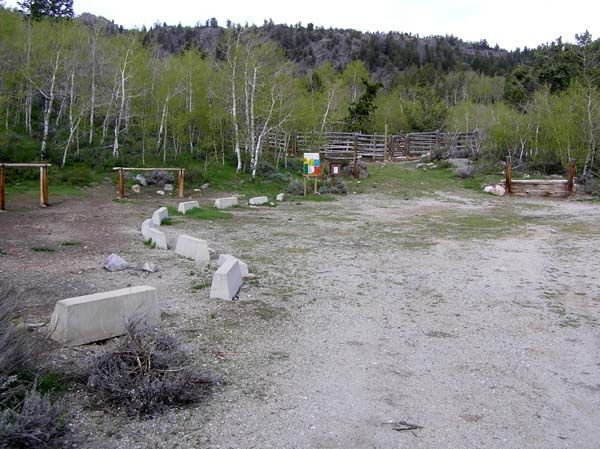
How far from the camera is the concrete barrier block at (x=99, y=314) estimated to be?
455cm

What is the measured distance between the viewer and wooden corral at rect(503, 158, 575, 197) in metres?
20.8

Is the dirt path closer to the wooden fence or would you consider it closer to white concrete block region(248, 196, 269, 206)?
white concrete block region(248, 196, 269, 206)

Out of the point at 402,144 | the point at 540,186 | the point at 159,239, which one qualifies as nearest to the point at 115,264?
the point at 159,239

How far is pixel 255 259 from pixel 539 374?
5.03 metres

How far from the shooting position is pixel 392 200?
1927 cm

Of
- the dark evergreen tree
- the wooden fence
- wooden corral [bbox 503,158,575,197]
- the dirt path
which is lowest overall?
the dirt path

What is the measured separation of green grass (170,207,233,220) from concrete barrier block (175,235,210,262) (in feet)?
Answer: 14.7

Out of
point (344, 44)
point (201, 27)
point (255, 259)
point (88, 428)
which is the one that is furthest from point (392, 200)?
point (201, 27)

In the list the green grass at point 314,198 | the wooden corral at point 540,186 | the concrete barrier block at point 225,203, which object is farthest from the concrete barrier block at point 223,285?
the wooden corral at point 540,186

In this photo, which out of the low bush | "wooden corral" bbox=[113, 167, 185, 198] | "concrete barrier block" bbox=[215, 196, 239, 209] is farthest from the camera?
"wooden corral" bbox=[113, 167, 185, 198]

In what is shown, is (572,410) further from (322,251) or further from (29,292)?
(322,251)

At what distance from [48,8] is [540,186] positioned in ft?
124

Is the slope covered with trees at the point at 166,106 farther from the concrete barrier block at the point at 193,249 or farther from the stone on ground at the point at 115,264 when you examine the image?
the stone on ground at the point at 115,264

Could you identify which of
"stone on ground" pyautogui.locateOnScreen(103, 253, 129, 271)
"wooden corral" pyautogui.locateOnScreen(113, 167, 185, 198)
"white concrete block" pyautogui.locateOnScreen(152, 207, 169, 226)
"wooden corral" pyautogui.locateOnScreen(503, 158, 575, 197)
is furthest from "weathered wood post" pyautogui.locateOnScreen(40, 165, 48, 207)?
"wooden corral" pyautogui.locateOnScreen(503, 158, 575, 197)
